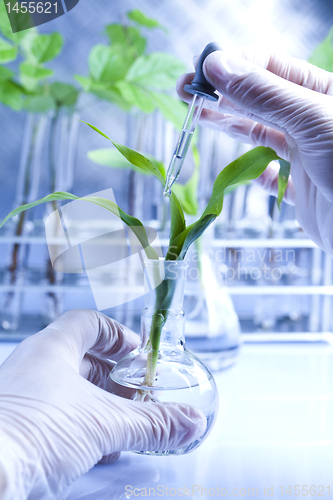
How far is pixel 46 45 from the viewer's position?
73cm

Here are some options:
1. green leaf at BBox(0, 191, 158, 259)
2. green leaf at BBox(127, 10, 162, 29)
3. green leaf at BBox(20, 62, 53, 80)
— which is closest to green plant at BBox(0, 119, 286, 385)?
green leaf at BBox(0, 191, 158, 259)

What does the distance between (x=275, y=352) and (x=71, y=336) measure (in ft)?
1.67

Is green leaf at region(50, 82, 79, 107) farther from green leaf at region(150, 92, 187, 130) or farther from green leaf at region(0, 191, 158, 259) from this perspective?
green leaf at region(0, 191, 158, 259)

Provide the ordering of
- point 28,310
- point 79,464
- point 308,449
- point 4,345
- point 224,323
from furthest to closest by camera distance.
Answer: point 28,310 < point 4,345 < point 224,323 < point 308,449 < point 79,464

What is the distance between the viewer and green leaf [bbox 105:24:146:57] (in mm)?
816

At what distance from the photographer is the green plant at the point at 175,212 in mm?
331

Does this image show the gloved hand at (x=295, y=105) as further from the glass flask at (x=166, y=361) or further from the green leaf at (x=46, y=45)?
the green leaf at (x=46, y=45)

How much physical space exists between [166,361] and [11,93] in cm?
67

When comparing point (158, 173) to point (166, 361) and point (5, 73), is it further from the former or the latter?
point (5, 73)

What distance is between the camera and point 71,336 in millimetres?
359

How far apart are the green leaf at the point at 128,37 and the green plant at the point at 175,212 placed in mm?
589

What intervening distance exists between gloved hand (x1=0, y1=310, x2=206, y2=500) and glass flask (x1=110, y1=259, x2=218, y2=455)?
0.06ft

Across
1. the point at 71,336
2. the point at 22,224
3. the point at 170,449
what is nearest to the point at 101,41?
the point at 22,224

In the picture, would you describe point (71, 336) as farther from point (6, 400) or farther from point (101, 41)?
point (101, 41)
